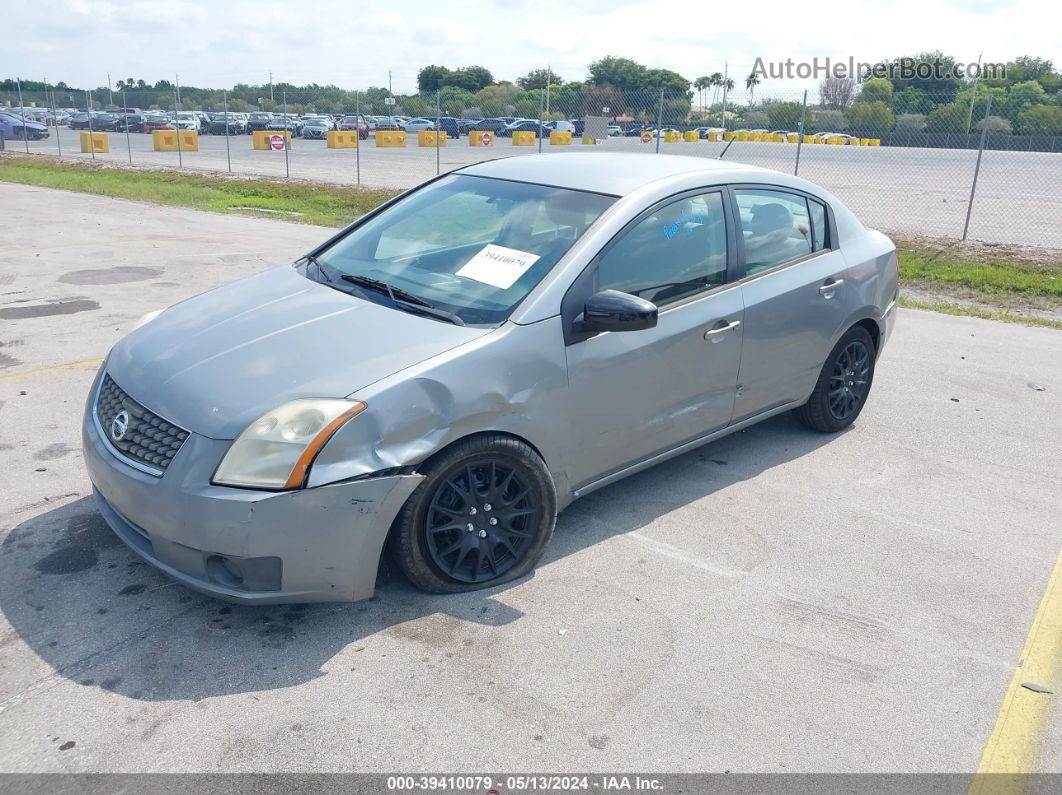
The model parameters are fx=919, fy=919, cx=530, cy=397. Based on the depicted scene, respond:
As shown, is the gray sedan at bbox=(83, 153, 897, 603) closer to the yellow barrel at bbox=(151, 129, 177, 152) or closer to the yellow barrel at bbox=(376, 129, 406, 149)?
the yellow barrel at bbox=(151, 129, 177, 152)

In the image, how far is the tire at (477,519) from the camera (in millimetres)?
3434

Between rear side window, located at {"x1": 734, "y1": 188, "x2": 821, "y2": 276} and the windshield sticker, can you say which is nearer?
the windshield sticker

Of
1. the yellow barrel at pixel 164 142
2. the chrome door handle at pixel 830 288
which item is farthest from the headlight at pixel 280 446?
the yellow barrel at pixel 164 142

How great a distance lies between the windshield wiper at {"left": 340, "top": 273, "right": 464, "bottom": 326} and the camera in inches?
149

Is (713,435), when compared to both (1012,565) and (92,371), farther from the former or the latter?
(92,371)

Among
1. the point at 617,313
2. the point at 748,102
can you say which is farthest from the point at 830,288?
the point at 748,102

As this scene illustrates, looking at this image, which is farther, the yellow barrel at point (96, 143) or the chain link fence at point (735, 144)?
the yellow barrel at point (96, 143)

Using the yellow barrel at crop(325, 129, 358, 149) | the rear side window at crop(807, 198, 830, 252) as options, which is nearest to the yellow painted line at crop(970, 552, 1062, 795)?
the rear side window at crop(807, 198, 830, 252)

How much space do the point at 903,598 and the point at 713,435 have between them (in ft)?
4.15

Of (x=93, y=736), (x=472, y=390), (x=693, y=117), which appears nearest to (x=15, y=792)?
(x=93, y=736)

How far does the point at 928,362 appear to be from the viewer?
24.1ft

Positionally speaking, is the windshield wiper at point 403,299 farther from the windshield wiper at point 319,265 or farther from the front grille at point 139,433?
the front grille at point 139,433

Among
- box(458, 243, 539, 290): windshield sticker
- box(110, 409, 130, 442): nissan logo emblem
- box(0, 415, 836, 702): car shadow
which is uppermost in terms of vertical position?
box(458, 243, 539, 290): windshield sticker

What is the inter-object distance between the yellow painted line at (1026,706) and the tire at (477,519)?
69.8 inches
